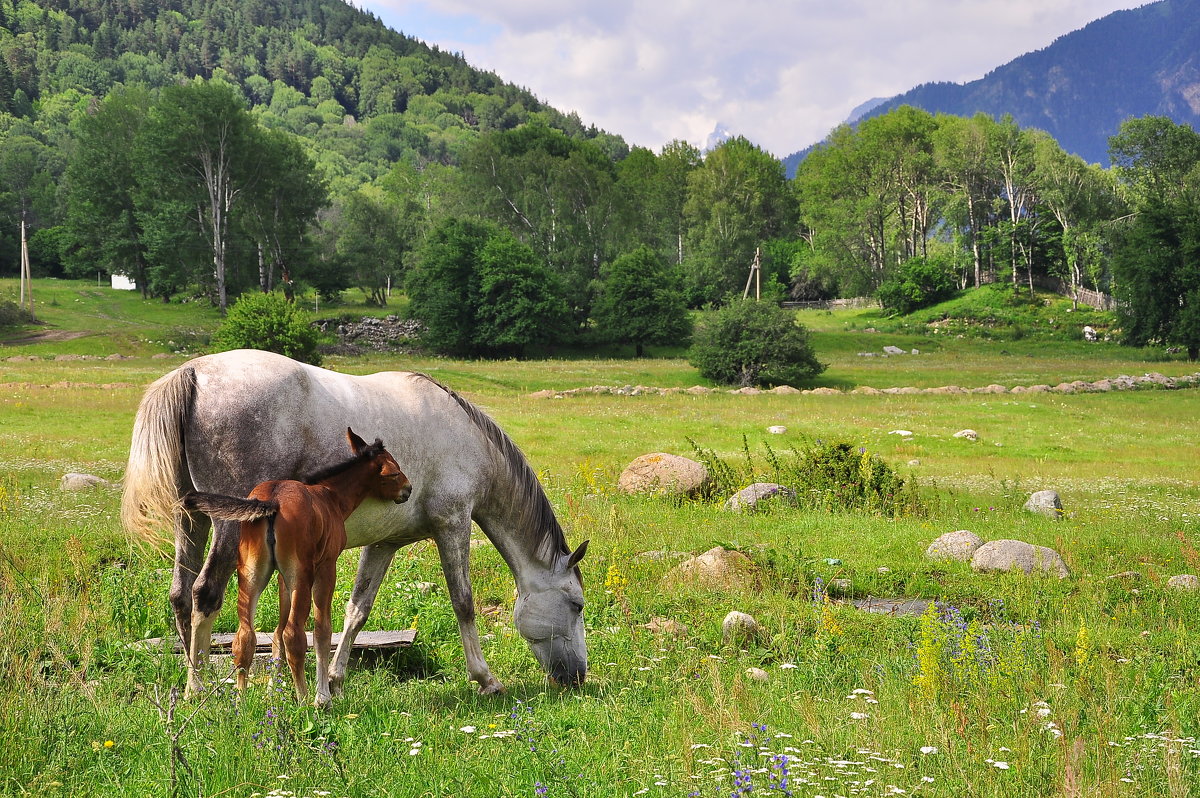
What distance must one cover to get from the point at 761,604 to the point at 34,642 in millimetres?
6668

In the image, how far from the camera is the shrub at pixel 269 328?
147ft

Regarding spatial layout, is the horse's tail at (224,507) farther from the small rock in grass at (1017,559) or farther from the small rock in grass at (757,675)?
the small rock in grass at (1017,559)

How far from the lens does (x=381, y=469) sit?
5.55 m

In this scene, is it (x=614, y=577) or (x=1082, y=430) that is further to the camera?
(x=1082, y=430)

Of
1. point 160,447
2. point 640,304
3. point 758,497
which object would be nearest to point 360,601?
point 160,447

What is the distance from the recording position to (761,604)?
929 centimetres

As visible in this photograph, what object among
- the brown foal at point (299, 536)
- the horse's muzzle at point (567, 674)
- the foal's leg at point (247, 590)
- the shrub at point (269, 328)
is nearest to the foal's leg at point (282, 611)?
the brown foal at point (299, 536)

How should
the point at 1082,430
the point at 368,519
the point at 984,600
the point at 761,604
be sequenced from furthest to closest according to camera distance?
the point at 1082,430 → the point at 984,600 → the point at 761,604 → the point at 368,519

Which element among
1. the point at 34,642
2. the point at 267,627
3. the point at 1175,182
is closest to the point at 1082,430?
the point at 267,627

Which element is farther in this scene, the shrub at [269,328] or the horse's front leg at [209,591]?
the shrub at [269,328]

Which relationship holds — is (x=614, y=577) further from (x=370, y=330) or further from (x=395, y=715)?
(x=370, y=330)

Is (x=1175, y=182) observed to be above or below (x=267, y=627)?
above

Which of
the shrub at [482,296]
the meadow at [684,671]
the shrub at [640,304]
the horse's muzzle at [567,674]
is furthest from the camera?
the shrub at [640,304]

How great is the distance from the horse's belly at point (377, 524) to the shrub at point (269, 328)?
40.3m
